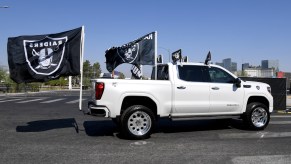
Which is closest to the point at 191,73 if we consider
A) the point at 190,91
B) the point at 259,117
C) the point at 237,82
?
the point at 190,91

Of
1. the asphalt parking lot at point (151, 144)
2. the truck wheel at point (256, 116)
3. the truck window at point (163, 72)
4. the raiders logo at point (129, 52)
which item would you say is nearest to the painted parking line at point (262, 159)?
the asphalt parking lot at point (151, 144)

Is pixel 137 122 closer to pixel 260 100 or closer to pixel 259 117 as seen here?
pixel 259 117

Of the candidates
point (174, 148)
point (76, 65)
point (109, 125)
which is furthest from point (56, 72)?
point (174, 148)

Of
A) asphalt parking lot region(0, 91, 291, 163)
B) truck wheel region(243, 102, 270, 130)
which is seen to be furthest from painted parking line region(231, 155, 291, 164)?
truck wheel region(243, 102, 270, 130)

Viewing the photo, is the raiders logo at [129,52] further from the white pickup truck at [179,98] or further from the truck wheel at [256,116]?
the truck wheel at [256,116]

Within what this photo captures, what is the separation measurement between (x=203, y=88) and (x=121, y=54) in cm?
274

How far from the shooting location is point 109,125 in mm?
11031

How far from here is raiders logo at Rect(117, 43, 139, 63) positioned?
10320 mm

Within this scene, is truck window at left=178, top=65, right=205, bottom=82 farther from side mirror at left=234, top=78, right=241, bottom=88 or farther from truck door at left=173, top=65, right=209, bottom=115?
side mirror at left=234, top=78, right=241, bottom=88

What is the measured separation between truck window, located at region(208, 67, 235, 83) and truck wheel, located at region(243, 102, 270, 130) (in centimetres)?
97

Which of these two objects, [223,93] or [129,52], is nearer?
[223,93]

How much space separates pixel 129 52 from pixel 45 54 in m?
2.43

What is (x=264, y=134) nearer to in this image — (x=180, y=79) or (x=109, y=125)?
(x=180, y=79)

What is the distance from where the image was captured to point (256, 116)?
10.0 metres
